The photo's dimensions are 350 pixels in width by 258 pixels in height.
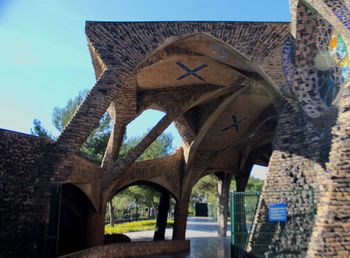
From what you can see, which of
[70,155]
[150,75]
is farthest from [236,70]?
[70,155]

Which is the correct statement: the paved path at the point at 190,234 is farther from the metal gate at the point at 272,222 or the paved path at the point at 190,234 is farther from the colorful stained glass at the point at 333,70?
the colorful stained glass at the point at 333,70

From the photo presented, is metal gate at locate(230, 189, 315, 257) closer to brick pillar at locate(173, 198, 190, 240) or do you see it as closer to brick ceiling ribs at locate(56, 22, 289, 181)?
brick ceiling ribs at locate(56, 22, 289, 181)

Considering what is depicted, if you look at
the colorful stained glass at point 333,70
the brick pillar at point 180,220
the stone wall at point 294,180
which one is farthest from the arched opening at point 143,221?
the colorful stained glass at point 333,70

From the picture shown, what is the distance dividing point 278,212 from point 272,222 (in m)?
0.29

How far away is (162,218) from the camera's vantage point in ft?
44.9

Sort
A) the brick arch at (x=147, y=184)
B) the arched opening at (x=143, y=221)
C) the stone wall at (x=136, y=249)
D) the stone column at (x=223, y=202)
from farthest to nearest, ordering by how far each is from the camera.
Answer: the stone column at (x=223, y=202), the arched opening at (x=143, y=221), the brick arch at (x=147, y=184), the stone wall at (x=136, y=249)

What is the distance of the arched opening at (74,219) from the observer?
1019 cm

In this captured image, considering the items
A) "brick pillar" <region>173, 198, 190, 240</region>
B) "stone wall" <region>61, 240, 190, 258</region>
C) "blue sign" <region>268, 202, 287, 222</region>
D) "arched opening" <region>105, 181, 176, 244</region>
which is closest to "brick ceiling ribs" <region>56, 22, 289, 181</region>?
"brick pillar" <region>173, 198, 190, 240</region>

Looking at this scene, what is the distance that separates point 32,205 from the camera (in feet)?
21.4

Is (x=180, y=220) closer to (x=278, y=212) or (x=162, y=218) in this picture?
(x=162, y=218)

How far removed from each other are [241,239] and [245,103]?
24.1ft

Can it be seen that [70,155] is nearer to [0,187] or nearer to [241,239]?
[0,187]

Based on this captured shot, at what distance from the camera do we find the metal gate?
695cm

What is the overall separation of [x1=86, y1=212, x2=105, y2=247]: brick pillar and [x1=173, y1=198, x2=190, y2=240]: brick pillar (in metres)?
3.58
